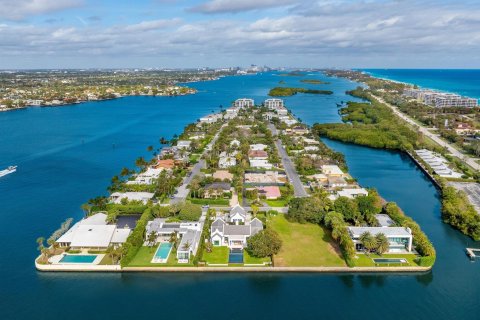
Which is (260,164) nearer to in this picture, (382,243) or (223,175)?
(223,175)

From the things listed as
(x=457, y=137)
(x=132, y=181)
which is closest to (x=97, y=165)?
(x=132, y=181)

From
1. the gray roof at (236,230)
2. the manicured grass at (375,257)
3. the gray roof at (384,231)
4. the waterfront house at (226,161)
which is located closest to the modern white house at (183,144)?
the waterfront house at (226,161)

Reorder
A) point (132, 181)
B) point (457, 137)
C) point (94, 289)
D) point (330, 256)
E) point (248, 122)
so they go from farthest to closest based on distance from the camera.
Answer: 1. point (248, 122)
2. point (457, 137)
3. point (132, 181)
4. point (330, 256)
5. point (94, 289)

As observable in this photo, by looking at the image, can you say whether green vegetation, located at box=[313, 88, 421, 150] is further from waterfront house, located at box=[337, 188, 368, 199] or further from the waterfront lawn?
the waterfront lawn

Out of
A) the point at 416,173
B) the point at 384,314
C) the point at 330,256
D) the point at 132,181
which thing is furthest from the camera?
the point at 416,173

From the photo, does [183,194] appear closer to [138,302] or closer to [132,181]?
[132,181]
